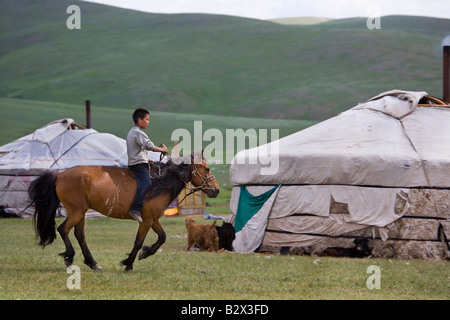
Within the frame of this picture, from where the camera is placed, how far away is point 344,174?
1101 cm

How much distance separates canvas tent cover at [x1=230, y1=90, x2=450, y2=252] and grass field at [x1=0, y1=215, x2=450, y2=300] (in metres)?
0.74

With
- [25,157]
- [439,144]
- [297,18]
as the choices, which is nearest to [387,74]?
[25,157]

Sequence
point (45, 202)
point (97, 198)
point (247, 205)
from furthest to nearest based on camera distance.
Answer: point (247, 205) → point (45, 202) → point (97, 198)

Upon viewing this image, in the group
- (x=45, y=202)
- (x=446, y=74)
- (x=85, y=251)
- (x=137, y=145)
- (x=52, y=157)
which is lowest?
(x=85, y=251)

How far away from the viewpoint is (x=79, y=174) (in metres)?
8.61

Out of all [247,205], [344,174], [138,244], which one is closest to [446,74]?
[344,174]

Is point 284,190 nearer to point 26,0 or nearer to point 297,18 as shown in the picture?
point 26,0

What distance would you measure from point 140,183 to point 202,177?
2.97 ft

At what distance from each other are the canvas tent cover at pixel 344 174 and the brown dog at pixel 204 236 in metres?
0.42

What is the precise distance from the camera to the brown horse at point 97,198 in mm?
8484

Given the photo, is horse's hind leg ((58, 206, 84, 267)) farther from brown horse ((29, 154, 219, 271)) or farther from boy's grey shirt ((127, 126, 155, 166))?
boy's grey shirt ((127, 126, 155, 166))

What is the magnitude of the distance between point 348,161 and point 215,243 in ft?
7.82

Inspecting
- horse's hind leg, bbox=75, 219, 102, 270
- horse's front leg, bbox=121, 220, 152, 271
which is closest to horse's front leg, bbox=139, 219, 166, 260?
horse's front leg, bbox=121, 220, 152, 271

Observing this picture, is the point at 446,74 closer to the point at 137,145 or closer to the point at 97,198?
the point at 137,145
